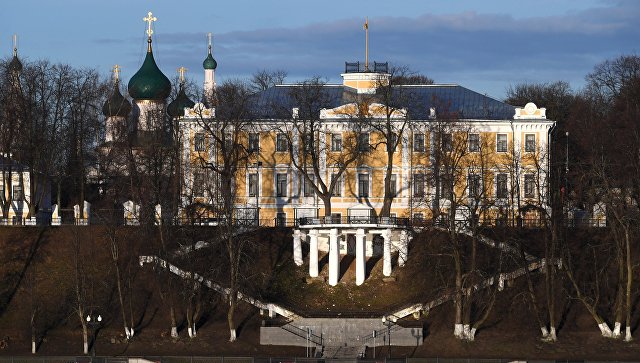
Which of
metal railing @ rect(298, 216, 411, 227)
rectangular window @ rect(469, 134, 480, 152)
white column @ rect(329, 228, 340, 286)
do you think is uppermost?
rectangular window @ rect(469, 134, 480, 152)

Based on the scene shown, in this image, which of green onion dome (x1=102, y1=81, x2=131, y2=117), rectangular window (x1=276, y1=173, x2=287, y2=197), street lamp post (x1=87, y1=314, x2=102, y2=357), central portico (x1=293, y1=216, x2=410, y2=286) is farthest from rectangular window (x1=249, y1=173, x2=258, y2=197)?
green onion dome (x1=102, y1=81, x2=131, y2=117)

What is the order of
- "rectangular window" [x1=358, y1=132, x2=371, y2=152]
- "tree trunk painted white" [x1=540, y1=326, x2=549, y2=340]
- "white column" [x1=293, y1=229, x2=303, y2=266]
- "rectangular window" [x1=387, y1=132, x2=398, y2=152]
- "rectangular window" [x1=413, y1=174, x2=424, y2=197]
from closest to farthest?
"tree trunk painted white" [x1=540, y1=326, x2=549, y2=340]
"white column" [x1=293, y1=229, x2=303, y2=266]
"rectangular window" [x1=387, y1=132, x2=398, y2=152]
"rectangular window" [x1=358, y1=132, x2=371, y2=152]
"rectangular window" [x1=413, y1=174, x2=424, y2=197]

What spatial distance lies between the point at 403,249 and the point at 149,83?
37.3 m

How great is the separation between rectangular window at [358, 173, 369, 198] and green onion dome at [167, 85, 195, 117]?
1355cm

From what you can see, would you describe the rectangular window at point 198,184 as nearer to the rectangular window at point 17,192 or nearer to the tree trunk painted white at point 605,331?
the rectangular window at point 17,192

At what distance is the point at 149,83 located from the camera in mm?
124188

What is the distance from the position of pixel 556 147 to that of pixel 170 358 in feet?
140

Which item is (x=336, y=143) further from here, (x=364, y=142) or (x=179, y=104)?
(x=179, y=104)

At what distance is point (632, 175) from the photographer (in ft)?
300

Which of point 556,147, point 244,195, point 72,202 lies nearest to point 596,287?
point 244,195

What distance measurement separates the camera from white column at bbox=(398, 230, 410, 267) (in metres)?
90.6

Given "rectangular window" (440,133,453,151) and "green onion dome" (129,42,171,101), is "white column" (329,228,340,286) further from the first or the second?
"green onion dome" (129,42,171,101)

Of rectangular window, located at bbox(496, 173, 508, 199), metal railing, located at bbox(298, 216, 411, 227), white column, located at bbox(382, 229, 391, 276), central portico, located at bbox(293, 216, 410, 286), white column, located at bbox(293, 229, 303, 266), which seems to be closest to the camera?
central portico, located at bbox(293, 216, 410, 286)

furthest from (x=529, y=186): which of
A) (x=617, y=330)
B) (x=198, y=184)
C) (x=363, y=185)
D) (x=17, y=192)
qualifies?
(x=17, y=192)
